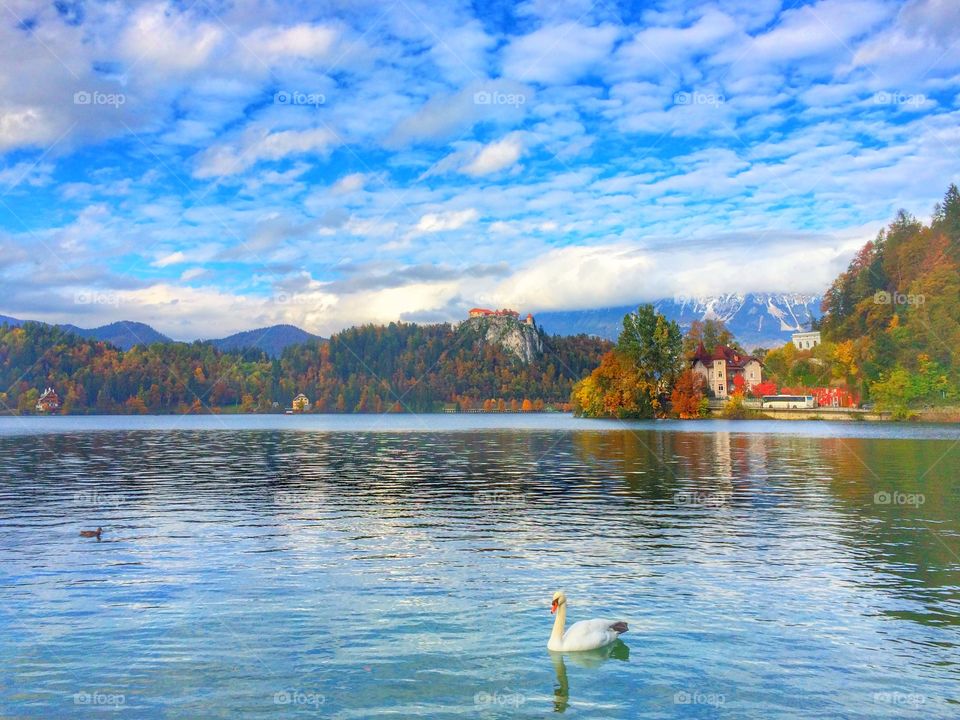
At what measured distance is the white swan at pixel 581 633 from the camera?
1670 centimetres

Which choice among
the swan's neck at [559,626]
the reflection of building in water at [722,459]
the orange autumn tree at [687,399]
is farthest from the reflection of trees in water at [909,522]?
the orange autumn tree at [687,399]

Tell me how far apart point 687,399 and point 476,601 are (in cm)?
17448

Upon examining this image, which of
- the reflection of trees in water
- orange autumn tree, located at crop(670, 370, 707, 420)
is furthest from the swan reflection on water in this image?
orange autumn tree, located at crop(670, 370, 707, 420)

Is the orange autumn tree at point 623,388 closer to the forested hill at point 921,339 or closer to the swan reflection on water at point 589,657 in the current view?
the forested hill at point 921,339

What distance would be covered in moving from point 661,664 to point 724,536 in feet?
51.5

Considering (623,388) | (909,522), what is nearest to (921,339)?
(623,388)

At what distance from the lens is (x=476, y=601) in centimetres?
2088

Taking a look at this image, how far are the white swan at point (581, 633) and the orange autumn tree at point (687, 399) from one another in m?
177

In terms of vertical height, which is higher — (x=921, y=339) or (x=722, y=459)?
(x=921, y=339)

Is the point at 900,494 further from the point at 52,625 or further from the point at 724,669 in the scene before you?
the point at 52,625

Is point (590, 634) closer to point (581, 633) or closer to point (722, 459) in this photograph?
point (581, 633)

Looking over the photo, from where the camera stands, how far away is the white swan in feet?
54.8

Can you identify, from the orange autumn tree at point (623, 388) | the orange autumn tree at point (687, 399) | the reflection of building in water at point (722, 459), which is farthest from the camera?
the orange autumn tree at point (687, 399)

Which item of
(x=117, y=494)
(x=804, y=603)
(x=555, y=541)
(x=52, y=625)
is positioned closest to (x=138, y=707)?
(x=52, y=625)
